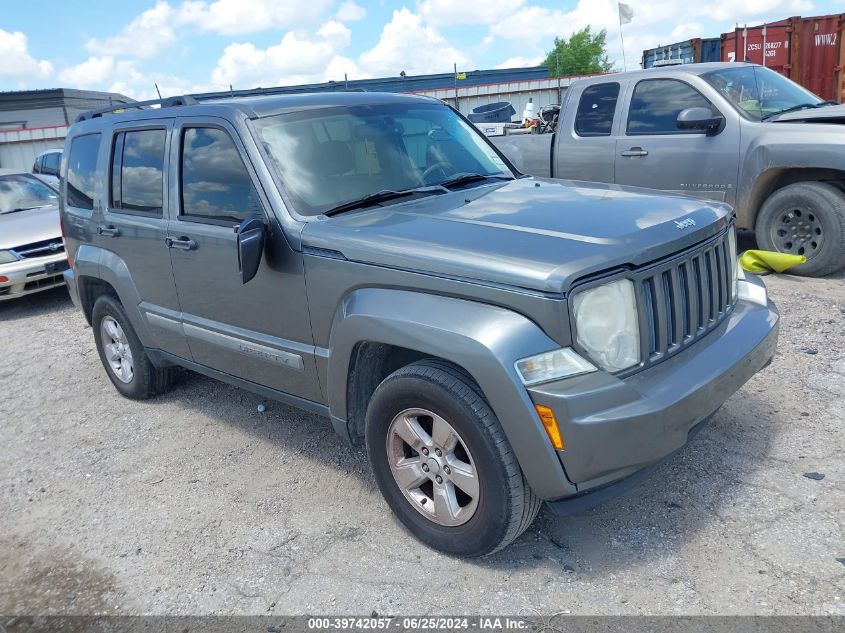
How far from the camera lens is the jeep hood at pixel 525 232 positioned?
2.54 metres

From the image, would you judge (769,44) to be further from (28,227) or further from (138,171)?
(138,171)

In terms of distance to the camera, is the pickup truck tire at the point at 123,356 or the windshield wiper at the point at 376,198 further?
the pickup truck tire at the point at 123,356

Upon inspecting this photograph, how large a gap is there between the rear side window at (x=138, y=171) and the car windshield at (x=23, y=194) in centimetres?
543

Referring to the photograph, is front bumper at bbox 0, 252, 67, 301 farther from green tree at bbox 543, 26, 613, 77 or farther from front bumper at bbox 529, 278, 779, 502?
green tree at bbox 543, 26, 613, 77

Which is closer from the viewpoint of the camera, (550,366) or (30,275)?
(550,366)

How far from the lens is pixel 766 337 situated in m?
3.12

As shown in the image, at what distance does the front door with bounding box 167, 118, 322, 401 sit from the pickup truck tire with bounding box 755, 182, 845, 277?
480 centimetres

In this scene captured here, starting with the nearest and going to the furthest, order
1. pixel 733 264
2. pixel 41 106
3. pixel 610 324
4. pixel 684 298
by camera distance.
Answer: pixel 610 324, pixel 684 298, pixel 733 264, pixel 41 106

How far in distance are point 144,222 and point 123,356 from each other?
131 cm

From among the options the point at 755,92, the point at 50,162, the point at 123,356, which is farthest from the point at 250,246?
the point at 50,162

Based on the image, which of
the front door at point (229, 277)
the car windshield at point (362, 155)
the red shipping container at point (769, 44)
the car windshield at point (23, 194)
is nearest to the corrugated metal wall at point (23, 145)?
the car windshield at point (23, 194)

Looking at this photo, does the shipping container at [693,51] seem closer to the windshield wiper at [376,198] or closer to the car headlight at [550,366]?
the windshield wiper at [376,198]

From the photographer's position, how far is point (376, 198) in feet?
11.4

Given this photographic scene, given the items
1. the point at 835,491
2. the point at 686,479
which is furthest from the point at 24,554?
the point at 835,491
